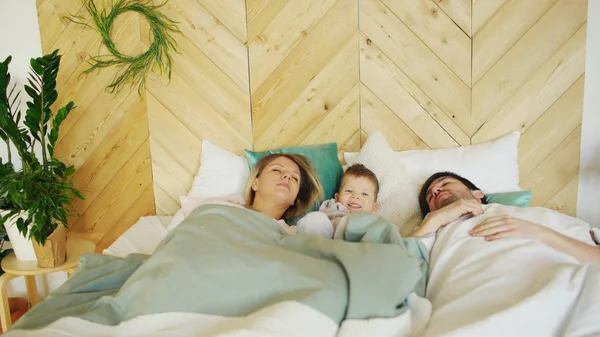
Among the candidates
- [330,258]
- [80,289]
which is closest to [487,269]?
[330,258]

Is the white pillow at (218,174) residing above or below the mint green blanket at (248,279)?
above

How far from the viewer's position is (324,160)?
2082 millimetres

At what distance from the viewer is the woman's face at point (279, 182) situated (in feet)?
5.87

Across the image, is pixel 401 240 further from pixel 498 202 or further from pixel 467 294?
pixel 498 202

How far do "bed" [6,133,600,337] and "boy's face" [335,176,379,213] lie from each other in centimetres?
36

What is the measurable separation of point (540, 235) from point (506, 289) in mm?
302

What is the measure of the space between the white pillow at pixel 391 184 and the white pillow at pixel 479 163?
85 mm

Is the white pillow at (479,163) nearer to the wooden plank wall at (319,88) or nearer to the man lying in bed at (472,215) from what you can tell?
the wooden plank wall at (319,88)

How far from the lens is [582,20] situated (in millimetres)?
2027

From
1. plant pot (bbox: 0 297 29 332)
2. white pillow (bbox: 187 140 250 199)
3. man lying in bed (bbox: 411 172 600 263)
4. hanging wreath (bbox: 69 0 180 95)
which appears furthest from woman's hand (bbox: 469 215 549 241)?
plant pot (bbox: 0 297 29 332)

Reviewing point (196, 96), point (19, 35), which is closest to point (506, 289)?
point (196, 96)

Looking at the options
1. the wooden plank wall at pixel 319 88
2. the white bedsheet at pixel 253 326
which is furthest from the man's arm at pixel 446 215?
the wooden plank wall at pixel 319 88

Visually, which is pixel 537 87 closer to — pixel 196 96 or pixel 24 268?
pixel 196 96

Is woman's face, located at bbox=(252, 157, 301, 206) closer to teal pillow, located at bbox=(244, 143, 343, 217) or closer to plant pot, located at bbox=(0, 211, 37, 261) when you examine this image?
teal pillow, located at bbox=(244, 143, 343, 217)
